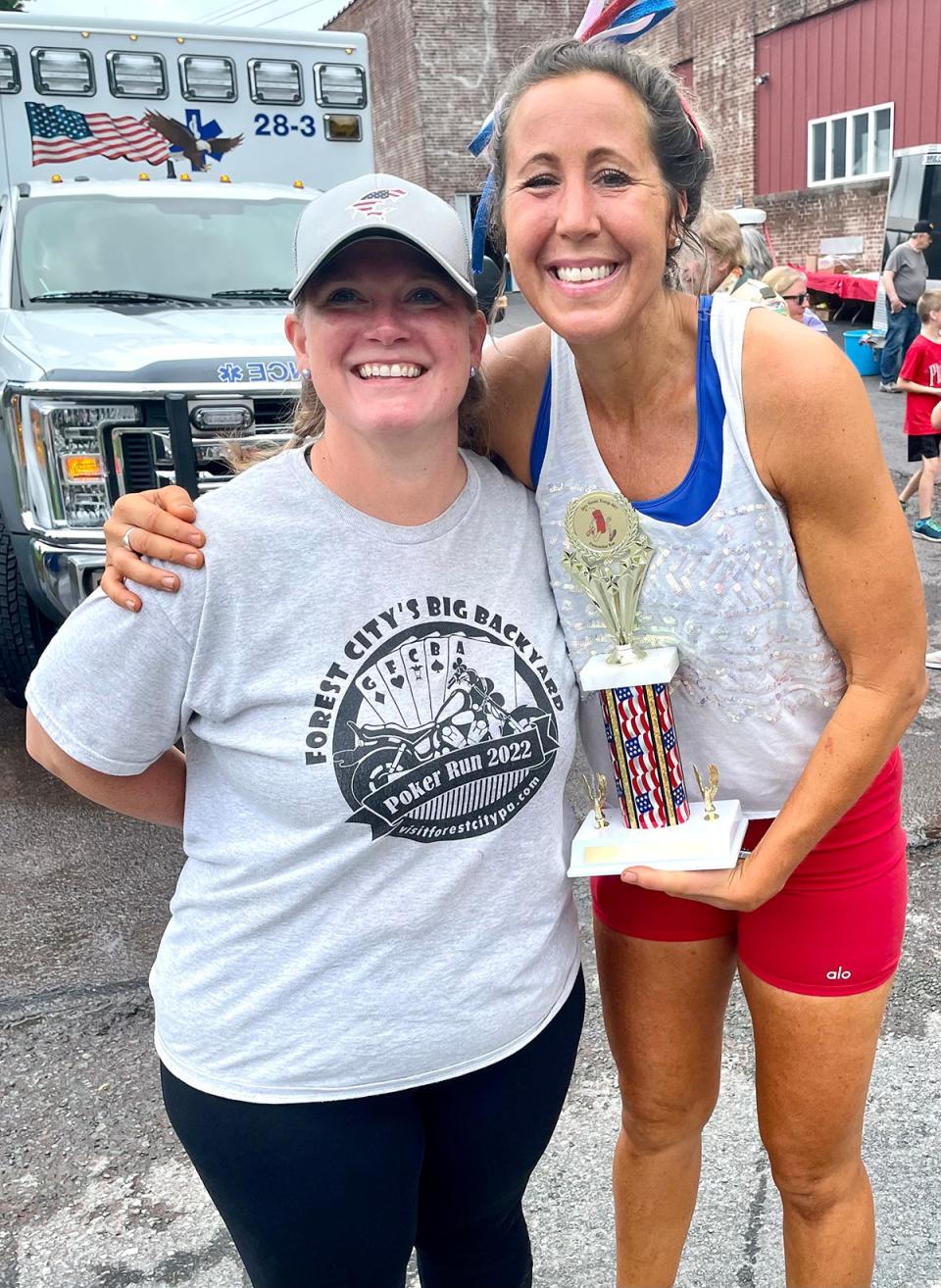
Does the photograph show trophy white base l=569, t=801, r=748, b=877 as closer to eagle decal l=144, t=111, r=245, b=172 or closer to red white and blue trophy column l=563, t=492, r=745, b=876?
red white and blue trophy column l=563, t=492, r=745, b=876

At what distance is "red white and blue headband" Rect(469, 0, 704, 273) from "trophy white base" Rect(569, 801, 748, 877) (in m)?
0.85

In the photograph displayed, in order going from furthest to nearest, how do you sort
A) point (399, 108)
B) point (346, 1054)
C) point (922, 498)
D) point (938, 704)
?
point (399, 108), point (922, 498), point (938, 704), point (346, 1054)

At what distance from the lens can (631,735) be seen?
65.4 inches

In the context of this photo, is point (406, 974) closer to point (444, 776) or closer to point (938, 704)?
point (444, 776)

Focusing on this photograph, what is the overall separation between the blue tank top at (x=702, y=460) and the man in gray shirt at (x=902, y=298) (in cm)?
1305

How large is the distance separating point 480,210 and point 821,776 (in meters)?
0.98

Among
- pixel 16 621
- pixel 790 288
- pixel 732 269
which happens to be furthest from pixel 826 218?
pixel 16 621

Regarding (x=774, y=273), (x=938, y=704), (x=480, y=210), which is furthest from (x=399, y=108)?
(x=480, y=210)

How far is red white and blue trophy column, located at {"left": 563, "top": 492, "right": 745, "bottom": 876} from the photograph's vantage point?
5.16 feet

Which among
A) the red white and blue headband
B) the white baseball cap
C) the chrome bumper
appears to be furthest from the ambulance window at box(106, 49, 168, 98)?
the white baseball cap

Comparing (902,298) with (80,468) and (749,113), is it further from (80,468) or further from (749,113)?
(80,468)

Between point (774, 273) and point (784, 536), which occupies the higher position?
point (784, 536)

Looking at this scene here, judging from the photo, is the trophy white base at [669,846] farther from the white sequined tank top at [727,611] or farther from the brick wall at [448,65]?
the brick wall at [448,65]

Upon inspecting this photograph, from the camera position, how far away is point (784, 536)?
1562 mm
